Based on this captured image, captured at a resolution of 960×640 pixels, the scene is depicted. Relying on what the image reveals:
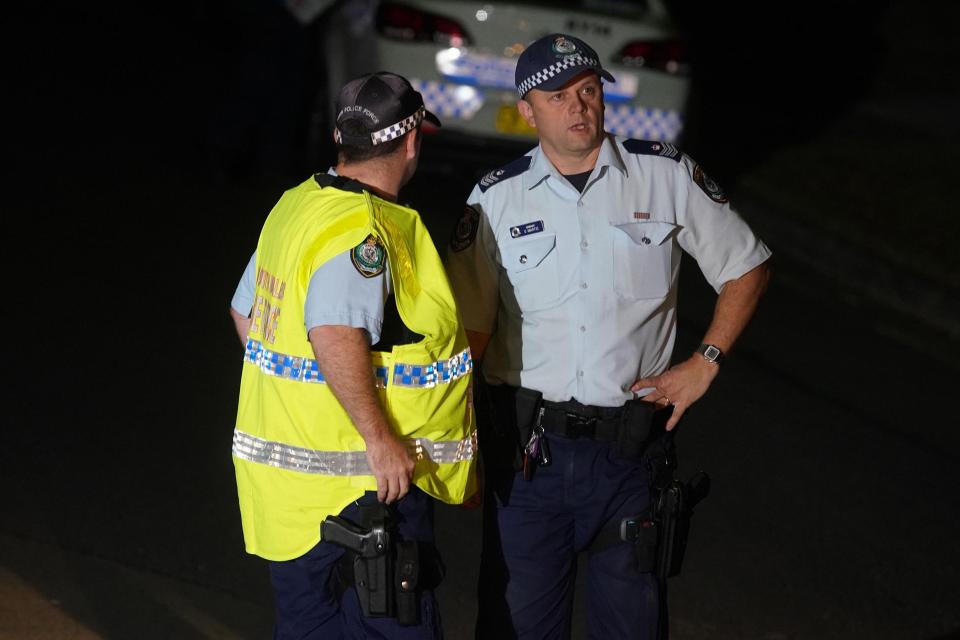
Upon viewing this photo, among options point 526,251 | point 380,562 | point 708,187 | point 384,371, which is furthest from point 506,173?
point 380,562

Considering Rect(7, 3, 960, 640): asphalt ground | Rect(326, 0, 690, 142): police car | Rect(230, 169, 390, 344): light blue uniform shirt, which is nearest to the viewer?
Rect(230, 169, 390, 344): light blue uniform shirt

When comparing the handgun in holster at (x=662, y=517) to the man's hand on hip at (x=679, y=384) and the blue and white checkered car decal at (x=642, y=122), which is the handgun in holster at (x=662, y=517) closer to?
the man's hand on hip at (x=679, y=384)

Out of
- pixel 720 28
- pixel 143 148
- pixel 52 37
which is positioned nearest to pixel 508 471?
pixel 143 148

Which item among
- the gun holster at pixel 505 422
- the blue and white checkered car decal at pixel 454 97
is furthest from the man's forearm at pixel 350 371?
the blue and white checkered car decal at pixel 454 97

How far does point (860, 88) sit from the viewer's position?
53.6ft

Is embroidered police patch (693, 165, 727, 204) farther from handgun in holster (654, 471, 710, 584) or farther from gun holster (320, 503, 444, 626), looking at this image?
gun holster (320, 503, 444, 626)

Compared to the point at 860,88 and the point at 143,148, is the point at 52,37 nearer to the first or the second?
the point at 143,148

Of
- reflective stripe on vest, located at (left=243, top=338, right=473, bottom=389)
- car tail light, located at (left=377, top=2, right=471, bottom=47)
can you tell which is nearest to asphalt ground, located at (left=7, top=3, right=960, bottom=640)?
car tail light, located at (left=377, top=2, right=471, bottom=47)

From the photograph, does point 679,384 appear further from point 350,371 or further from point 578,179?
point 350,371

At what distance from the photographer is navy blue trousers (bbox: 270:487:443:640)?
348 cm

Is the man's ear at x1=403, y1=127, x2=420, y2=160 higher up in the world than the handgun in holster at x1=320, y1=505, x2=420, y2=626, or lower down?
higher up

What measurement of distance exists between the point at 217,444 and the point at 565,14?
3.95 m

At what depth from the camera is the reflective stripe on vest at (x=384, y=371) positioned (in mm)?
3398

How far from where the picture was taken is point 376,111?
3.42 meters
